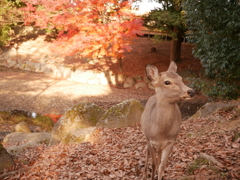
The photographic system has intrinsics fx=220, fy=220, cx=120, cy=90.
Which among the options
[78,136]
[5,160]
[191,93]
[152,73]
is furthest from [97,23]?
[191,93]

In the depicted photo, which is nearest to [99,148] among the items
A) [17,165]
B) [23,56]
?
[17,165]

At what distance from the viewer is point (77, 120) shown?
762cm

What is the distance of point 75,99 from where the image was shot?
41.7 ft

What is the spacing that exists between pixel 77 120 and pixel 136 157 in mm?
3488

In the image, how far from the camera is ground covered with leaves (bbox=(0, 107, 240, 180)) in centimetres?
344

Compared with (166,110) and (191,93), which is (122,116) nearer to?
(166,110)

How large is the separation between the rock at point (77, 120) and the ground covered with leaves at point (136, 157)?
1.11 m

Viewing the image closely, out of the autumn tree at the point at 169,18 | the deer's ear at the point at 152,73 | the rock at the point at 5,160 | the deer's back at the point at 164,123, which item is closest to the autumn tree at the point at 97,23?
the autumn tree at the point at 169,18

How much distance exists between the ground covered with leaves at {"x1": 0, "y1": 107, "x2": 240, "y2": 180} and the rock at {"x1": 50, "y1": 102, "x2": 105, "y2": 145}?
3.65ft

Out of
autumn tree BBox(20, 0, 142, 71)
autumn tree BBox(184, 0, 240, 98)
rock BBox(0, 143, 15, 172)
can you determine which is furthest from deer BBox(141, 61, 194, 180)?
autumn tree BBox(20, 0, 142, 71)

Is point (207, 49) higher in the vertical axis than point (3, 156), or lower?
higher

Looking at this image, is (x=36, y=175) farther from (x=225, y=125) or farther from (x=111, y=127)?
(x=225, y=125)

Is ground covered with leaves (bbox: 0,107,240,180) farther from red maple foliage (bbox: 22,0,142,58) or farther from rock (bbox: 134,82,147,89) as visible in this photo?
rock (bbox: 134,82,147,89)

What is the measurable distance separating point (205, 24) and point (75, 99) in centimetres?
793
